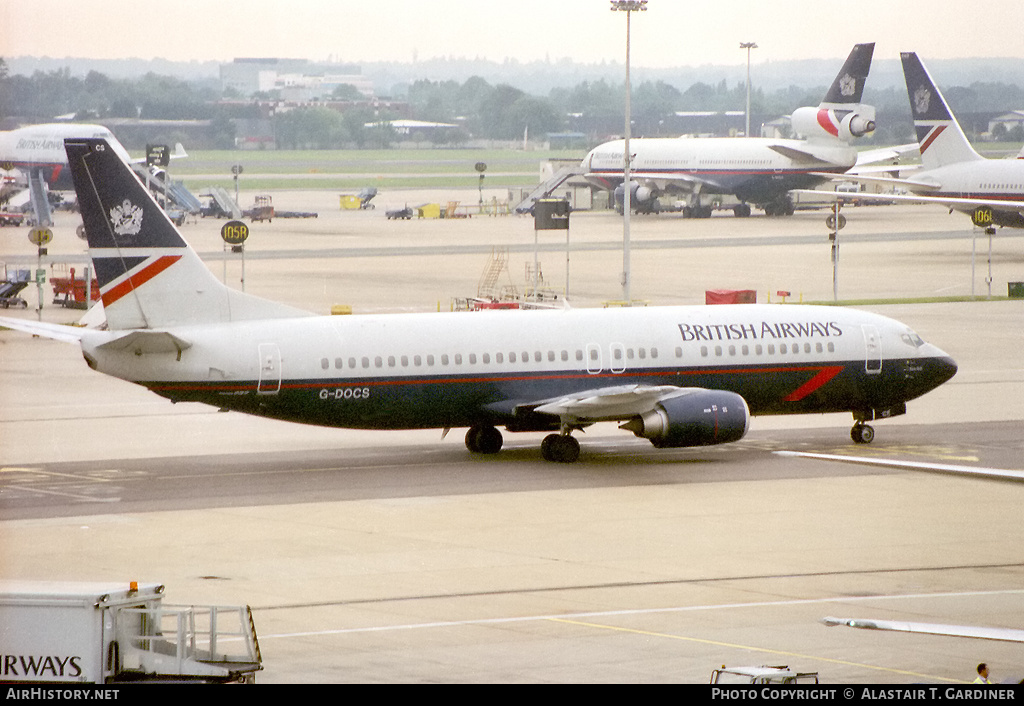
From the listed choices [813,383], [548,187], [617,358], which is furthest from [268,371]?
[548,187]

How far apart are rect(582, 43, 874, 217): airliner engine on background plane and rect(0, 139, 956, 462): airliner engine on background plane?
87679 mm

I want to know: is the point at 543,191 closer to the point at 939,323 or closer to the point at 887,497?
the point at 939,323

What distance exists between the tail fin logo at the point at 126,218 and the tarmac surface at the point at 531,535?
19.9 ft

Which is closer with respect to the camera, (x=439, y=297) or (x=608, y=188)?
(x=439, y=297)

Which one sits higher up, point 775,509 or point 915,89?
point 915,89

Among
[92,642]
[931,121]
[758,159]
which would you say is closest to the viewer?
[92,642]

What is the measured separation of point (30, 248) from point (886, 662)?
312ft

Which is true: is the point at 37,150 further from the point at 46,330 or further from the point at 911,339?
the point at 911,339

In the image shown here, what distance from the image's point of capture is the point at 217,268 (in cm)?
9544

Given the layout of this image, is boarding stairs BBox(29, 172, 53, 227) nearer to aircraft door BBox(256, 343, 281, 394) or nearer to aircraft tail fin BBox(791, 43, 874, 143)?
aircraft tail fin BBox(791, 43, 874, 143)

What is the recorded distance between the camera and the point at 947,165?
4026 inches

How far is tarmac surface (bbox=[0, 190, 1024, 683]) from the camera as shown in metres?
23.8

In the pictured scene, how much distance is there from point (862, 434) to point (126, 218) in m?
20.7

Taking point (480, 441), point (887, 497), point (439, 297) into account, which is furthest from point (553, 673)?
point (439, 297)
